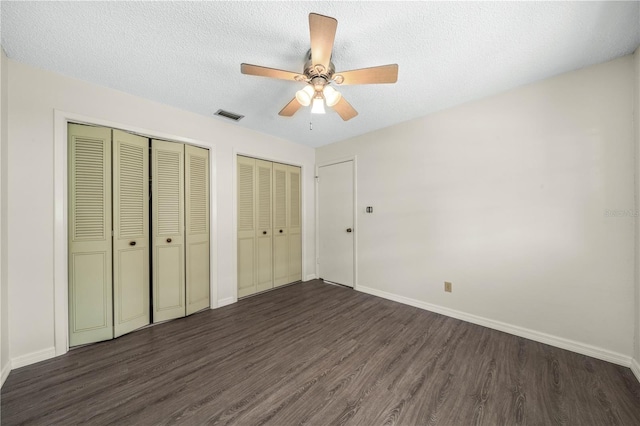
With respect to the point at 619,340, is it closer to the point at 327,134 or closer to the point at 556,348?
the point at 556,348

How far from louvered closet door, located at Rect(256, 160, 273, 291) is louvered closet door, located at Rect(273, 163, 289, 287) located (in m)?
0.10

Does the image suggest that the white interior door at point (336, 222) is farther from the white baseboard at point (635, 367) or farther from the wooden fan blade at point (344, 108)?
the white baseboard at point (635, 367)

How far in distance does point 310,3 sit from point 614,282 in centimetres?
304

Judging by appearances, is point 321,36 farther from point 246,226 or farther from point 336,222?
point 336,222

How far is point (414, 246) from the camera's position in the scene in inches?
115

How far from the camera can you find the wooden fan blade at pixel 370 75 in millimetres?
1507

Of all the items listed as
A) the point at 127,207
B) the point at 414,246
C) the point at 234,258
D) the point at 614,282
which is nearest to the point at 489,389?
the point at 614,282

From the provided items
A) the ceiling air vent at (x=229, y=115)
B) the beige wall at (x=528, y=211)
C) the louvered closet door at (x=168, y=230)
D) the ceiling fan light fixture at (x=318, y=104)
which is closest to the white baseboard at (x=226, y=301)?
the louvered closet door at (x=168, y=230)

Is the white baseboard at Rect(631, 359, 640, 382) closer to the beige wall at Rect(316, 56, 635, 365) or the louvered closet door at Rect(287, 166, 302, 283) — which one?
the beige wall at Rect(316, 56, 635, 365)

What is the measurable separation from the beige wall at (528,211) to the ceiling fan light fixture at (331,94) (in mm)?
1629

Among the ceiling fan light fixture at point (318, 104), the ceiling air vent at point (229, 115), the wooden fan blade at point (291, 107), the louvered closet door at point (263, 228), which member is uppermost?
the ceiling air vent at point (229, 115)

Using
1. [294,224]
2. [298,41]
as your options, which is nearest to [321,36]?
[298,41]

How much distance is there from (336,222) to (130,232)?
270 centimetres

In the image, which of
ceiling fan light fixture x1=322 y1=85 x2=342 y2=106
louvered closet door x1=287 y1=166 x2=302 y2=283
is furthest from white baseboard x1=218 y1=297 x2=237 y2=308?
ceiling fan light fixture x1=322 y1=85 x2=342 y2=106
